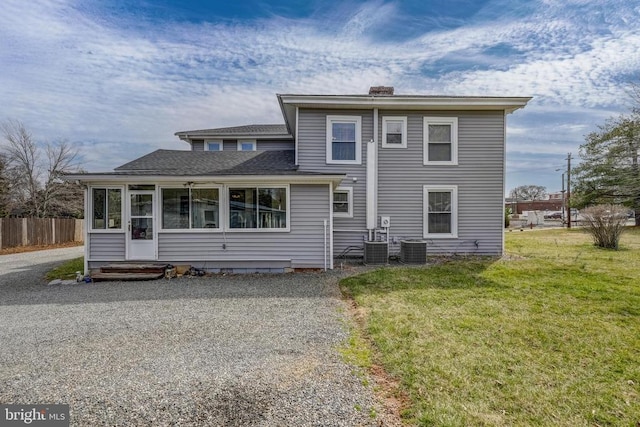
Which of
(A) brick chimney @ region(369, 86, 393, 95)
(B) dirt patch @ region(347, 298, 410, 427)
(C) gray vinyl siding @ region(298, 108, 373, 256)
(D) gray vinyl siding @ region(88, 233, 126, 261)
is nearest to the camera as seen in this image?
(B) dirt patch @ region(347, 298, 410, 427)

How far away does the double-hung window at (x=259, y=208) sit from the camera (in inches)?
361

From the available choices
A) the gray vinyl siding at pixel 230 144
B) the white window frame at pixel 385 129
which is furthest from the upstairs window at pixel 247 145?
the white window frame at pixel 385 129

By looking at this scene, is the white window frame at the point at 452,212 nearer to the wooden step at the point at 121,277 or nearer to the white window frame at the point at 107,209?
the wooden step at the point at 121,277

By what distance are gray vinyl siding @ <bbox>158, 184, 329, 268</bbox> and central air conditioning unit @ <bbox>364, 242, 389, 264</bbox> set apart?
1598 millimetres

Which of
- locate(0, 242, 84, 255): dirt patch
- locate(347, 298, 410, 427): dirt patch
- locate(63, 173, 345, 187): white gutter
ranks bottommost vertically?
locate(0, 242, 84, 255): dirt patch

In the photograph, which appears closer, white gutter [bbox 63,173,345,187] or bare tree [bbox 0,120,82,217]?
white gutter [bbox 63,173,345,187]

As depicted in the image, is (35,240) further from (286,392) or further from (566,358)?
(566,358)

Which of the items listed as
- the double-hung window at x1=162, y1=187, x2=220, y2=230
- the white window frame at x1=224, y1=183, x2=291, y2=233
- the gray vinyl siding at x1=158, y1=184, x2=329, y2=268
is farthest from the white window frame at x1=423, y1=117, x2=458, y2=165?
the double-hung window at x1=162, y1=187, x2=220, y2=230

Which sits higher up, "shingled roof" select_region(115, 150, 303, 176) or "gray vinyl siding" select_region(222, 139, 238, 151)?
"gray vinyl siding" select_region(222, 139, 238, 151)


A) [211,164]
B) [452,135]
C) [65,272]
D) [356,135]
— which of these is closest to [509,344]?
[356,135]

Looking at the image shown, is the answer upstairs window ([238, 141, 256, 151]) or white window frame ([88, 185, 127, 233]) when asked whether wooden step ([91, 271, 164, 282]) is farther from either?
upstairs window ([238, 141, 256, 151])

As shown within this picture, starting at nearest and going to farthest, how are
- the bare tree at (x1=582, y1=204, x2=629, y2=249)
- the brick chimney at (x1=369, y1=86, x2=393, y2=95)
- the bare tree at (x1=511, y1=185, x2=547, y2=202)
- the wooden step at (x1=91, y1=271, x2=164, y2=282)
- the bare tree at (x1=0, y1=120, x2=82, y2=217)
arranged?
the wooden step at (x1=91, y1=271, x2=164, y2=282)
the brick chimney at (x1=369, y1=86, x2=393, y2=95)
the bare tree at (x1=582, y1=204, x2=629, y2=249)
the bare tree at (x1=0, y1=120, x2=82, y2=217)
the bare tree at (x1=511, y1=185, x2=547, y2=202)

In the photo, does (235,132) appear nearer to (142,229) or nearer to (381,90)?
(381,90)

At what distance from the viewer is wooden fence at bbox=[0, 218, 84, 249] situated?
616 inches
